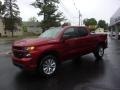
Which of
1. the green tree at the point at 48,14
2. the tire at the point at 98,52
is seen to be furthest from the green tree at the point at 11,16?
the tire at the point at 98,52

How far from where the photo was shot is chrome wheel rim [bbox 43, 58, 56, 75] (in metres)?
8.28

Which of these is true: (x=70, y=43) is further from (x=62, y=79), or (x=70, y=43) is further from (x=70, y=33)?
(x=62, y=79)

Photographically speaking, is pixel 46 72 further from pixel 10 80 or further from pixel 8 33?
pixel 8 33

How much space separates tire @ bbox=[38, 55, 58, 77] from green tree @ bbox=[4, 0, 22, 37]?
191 ft

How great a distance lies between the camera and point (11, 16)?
219 ft

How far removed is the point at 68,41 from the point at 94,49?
2610 millimetres

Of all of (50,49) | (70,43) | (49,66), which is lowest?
(49,66)

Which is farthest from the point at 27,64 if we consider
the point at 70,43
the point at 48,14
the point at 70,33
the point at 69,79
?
the point at 48,14

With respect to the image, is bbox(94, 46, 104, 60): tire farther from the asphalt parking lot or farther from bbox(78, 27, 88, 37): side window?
the asphalt parking lot

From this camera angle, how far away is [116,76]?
8.09m

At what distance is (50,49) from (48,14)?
51.5m

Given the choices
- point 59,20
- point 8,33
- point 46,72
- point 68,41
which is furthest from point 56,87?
point 8,33

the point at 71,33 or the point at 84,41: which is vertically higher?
the point at 71,33

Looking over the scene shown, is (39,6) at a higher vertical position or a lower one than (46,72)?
higher
